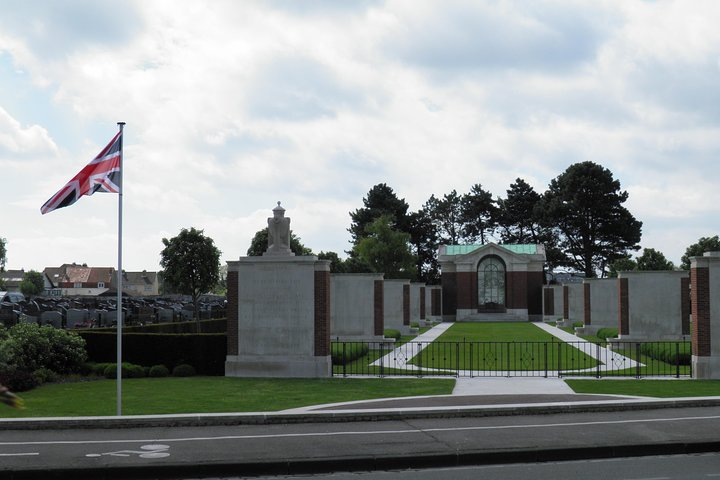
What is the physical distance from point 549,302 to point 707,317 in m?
49.3

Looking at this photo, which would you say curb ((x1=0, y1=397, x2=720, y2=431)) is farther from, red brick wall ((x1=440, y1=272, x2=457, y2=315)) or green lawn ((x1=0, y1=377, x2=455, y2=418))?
red brick wall ((x1=440, y1=272, x2=457, y2=315))

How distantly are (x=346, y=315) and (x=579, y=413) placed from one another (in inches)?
755

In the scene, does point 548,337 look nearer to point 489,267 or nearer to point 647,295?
point 647,295

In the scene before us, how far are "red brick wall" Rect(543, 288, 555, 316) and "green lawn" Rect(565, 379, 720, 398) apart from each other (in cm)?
4929

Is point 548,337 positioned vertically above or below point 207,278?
below

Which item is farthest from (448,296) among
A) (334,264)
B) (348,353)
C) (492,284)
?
(348,353)

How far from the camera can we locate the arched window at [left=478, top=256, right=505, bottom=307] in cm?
7112

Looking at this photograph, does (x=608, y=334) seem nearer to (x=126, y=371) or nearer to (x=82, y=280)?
(x=126, y=371)

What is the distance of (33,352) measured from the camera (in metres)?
19.9

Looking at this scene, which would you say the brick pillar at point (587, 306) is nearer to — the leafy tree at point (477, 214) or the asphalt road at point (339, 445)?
the asphalt road at point (339, 445)

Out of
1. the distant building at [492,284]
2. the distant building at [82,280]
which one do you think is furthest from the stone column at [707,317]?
the distant building at [82,280]

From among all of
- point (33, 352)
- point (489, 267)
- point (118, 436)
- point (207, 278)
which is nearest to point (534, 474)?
point (118, 436)

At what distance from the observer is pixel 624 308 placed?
107 ft

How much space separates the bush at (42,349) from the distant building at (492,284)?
171ft
